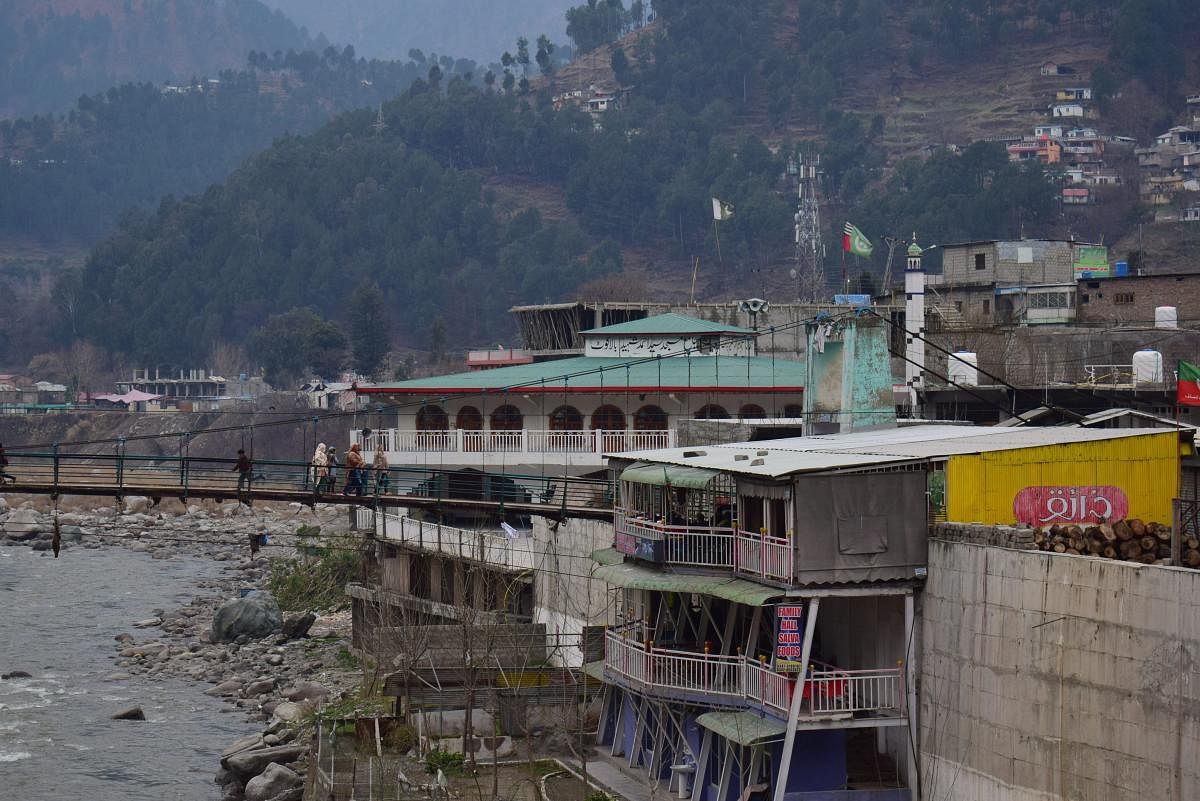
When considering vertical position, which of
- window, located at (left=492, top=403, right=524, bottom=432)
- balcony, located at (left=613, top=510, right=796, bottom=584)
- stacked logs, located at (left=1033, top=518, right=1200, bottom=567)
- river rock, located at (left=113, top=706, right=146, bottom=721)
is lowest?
river rock, located at (left=113, top=706, right=146, bottom=721)

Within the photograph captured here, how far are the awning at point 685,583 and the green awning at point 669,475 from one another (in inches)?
46.2

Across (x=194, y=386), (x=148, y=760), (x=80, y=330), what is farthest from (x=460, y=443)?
(x=80, y=330)

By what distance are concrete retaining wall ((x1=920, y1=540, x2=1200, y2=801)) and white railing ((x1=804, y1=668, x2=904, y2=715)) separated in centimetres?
38

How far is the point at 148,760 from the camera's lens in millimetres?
34156

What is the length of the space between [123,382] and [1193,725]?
16685cm

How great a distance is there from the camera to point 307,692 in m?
36.8

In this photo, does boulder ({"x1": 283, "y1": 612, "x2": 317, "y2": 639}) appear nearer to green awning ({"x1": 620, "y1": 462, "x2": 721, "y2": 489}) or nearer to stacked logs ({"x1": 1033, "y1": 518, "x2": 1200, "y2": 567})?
green awning ({"x1": 620, "y1": 462, "x2": 721, "y2": 489})

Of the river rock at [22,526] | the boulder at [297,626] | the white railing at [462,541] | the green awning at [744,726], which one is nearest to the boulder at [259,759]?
the white railing at [462,541]

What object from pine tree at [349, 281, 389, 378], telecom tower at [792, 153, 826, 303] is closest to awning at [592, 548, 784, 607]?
telecom tower at [792, 153, 826, 303]

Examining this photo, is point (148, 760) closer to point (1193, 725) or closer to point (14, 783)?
point (14, 783)

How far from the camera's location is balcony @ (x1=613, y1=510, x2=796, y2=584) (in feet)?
66.7

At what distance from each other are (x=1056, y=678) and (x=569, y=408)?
25.8 metres

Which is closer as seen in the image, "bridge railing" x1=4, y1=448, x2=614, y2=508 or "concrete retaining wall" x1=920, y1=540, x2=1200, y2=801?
"concrete retaining wall" x1=920, y1=540, x2=1200, y2=801

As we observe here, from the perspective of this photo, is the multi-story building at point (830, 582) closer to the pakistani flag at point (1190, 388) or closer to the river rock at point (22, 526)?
the pakistani flag at point (1190, 388)
